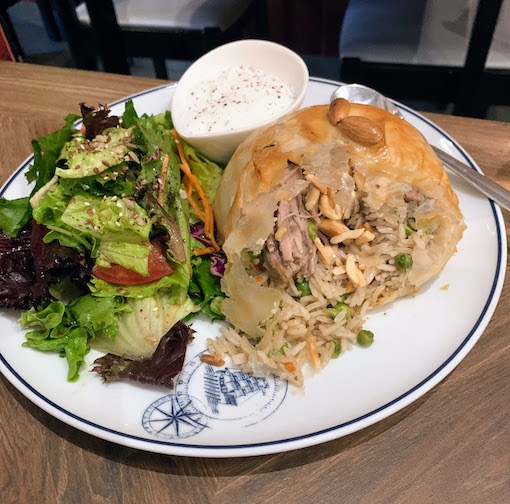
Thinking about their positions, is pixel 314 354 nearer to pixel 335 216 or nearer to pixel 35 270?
pixel 335 216

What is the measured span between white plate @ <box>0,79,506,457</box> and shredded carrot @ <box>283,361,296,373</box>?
A: 0.17 feet

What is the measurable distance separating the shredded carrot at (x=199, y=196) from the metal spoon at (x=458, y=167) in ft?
2.89

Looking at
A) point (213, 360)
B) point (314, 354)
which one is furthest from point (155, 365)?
point (314, 354)

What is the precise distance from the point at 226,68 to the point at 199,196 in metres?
0.82

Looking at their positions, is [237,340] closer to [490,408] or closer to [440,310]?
[440,310]

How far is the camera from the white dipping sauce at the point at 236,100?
2.36m

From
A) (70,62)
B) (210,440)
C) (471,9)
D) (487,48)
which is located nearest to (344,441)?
(210,440)

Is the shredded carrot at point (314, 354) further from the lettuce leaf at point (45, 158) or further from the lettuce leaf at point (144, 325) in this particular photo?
the lettuce leaf at point (45, 158)

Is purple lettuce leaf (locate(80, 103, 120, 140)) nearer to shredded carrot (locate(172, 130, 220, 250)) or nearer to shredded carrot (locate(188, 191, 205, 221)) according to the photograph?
shredded carrot (locate(172, 130, 220, 250))

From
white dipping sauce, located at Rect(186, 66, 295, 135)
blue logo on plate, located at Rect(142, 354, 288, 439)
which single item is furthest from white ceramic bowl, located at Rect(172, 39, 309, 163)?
blue logo on plate, located at Rect(142, 354, 288, 439)

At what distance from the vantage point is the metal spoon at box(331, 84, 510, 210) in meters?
2.10

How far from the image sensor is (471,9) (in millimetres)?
3996

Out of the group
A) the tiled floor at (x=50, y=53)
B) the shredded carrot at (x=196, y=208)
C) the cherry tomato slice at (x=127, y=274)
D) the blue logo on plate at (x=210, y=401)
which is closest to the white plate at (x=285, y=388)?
the blue logo on plate at (x=210, y=401)

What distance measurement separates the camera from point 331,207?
74.2 inches
